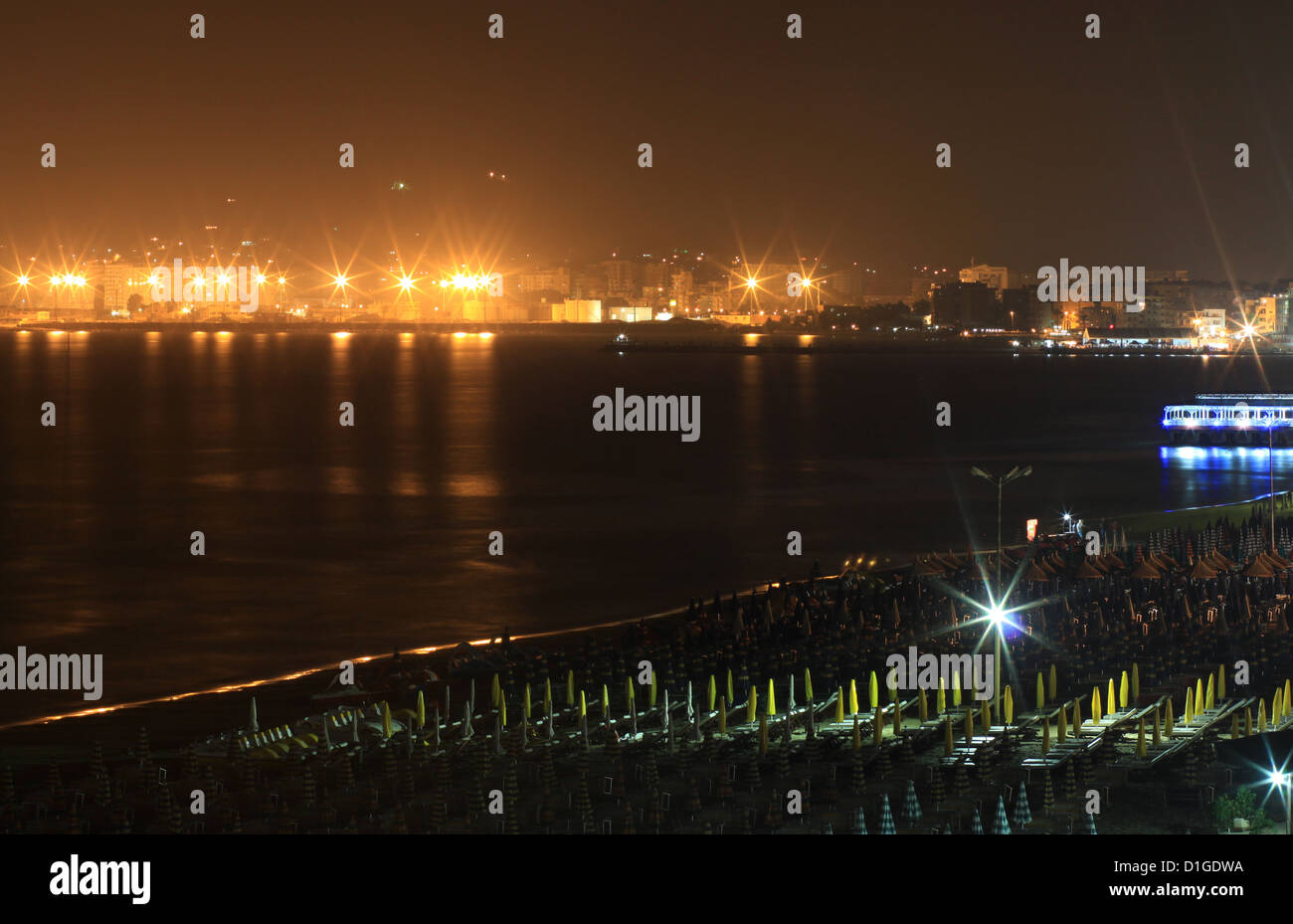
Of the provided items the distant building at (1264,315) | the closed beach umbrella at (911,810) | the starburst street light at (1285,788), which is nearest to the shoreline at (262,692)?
the closed beach umbrella at (911,810)

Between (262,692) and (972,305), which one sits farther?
(972,305)

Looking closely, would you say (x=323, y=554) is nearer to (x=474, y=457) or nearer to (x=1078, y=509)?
(x=1078, y=509)

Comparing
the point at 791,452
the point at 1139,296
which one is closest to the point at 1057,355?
the point at 1139,296

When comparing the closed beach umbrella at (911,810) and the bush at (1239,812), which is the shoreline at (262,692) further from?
the bush at (1239,812)
